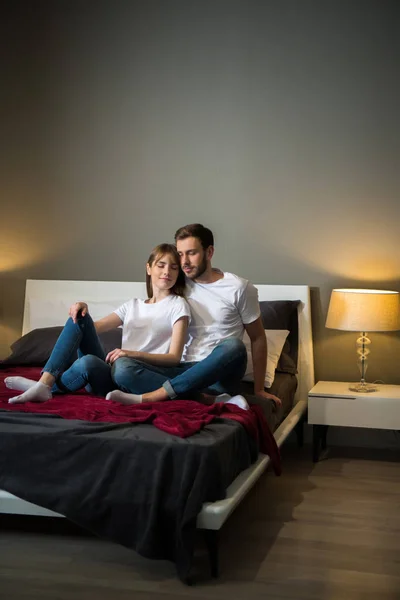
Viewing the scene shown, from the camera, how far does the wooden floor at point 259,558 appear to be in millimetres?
2605

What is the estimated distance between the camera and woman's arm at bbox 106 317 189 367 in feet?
11.7

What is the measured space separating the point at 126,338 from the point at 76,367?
412 mm

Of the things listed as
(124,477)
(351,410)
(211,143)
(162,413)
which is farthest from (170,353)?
(211,143)

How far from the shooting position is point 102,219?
5.14m

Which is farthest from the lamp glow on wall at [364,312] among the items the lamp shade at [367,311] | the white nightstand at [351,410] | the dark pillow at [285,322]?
the dark pillow at [285,322]

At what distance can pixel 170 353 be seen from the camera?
11.9ft

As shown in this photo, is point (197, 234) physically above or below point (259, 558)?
above

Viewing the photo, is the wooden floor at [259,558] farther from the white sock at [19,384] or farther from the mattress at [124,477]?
the white sock at [19,384]

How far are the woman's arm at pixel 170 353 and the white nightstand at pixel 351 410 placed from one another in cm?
101

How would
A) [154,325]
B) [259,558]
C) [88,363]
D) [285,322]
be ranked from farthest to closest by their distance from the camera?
[285,322] → [154,325] → [88,363] → [259,558]

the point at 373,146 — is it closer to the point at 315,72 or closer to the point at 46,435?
the point at 315,72

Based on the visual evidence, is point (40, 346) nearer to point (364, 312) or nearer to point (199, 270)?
point (199, 270)

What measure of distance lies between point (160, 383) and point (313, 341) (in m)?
1.56

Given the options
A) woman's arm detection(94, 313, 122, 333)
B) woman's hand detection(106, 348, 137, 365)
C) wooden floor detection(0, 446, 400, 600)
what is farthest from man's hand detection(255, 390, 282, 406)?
woman's arm detection(94, 313, 122, 333)
